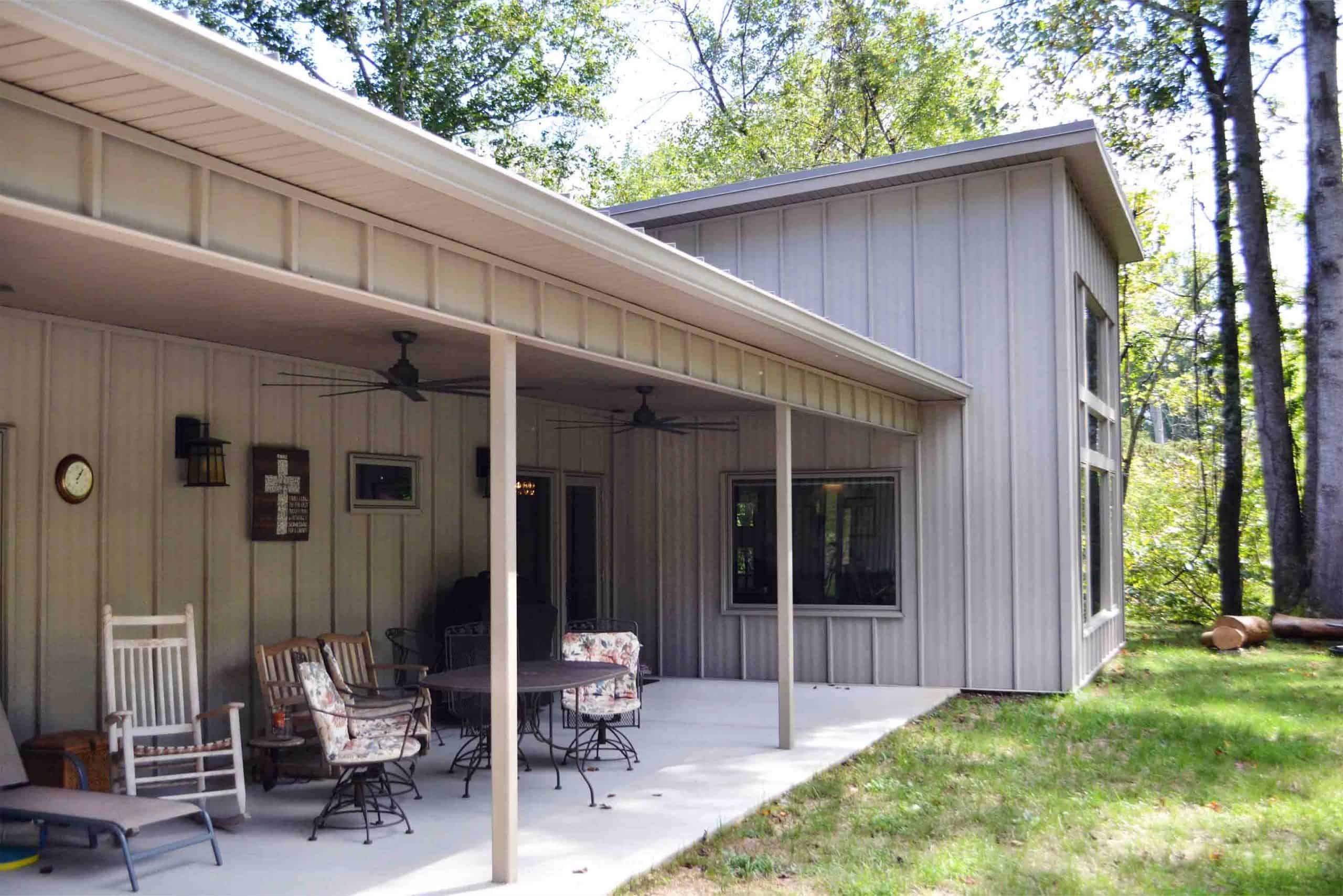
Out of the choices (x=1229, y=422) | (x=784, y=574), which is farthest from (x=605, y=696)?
(x=1229, y=422)

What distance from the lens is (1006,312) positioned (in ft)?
32.0

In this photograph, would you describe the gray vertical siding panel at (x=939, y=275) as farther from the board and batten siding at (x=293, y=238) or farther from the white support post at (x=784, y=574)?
the board and batten siding at (x=293, y=238)

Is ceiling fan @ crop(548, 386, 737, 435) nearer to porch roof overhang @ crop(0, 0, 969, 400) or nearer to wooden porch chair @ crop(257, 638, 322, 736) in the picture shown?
wooden porch chair @ crop(257, 638, 322, 736)

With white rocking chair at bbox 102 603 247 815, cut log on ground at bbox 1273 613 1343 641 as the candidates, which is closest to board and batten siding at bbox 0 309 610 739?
white rocking chair at bbox 102 603 247 815

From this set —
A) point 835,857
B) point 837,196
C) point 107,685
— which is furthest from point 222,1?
point 835,857

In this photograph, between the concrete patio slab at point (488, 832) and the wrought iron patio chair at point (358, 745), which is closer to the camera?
the concrete patio slab at point (488, 832)

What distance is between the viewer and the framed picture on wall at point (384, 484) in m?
7.70

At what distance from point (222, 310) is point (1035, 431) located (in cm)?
662

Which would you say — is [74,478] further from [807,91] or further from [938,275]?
[807,91]

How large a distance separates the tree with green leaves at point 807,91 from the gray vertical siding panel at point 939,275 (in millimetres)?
11198

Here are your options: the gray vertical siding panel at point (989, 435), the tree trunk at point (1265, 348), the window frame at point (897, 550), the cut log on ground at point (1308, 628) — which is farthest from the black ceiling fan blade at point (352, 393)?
the tree trunk at point (1265, 348)

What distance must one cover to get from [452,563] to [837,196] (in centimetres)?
486

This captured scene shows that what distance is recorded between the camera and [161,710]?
5.73 metres

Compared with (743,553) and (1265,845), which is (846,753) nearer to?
(1265,845)
